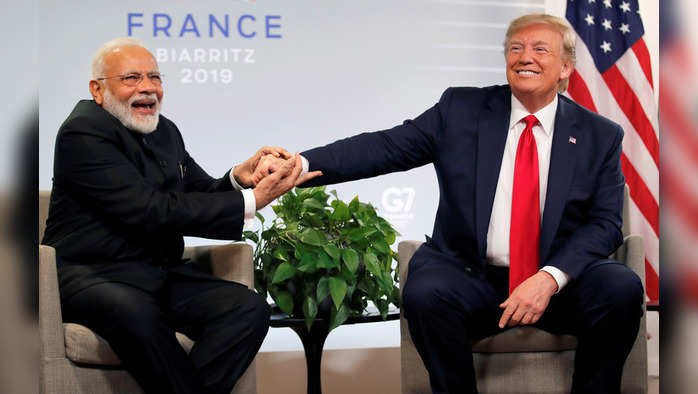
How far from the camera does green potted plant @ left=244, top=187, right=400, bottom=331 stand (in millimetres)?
2594

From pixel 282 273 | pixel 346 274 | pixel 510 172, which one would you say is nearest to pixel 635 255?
pixel 510 172

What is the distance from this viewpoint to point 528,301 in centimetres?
208

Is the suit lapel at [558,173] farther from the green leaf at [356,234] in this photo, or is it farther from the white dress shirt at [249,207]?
the white dress shirt at [249,207]

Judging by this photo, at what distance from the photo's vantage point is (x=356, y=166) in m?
2.49

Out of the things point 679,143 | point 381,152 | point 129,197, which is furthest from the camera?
point 381,152

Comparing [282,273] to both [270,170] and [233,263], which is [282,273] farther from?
[270,170]

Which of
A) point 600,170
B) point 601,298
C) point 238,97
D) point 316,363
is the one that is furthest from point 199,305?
point 238,97

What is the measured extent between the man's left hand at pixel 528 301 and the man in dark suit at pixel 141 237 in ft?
2.38

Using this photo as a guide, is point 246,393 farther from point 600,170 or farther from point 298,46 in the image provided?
point 298,46

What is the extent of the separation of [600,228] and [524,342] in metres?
0.43

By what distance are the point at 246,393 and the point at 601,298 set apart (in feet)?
3.61

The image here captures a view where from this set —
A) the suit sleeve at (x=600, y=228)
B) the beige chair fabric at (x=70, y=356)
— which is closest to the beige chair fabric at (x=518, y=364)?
the suit sleeve at (x=600, y=228)

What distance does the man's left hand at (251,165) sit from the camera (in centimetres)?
249

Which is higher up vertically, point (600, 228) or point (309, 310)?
point (600, 228)
